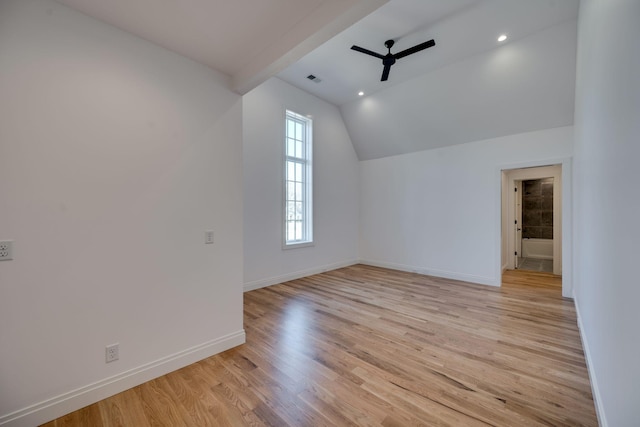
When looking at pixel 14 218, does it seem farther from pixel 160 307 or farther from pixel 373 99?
pixel 373 99

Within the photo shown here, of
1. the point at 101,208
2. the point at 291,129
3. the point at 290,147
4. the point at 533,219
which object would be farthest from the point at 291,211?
the point at 533,219

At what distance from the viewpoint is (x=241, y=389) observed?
6.23 ft

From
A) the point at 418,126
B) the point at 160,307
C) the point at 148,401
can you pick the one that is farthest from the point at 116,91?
the point at 418,126

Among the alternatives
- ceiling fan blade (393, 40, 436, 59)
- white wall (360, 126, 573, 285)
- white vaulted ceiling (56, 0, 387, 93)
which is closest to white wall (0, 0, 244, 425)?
white vaulted ceiling (56, 0, 387, 93)

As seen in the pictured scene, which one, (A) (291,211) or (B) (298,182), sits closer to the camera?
(A) (291,211)

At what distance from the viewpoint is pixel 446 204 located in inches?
200

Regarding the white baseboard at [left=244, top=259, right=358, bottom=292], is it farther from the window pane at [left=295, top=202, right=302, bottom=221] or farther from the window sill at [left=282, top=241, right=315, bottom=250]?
the window pane at [left=295, top=202, right=302, bottom=221]

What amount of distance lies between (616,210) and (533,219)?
7.90m

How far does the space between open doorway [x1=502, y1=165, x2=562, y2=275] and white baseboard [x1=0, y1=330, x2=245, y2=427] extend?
573 cm

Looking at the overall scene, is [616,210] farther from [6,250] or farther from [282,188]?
[282,188]

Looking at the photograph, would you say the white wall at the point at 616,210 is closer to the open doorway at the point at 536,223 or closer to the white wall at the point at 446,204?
the white wall at the point at 446,204

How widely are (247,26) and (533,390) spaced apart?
10.9ft

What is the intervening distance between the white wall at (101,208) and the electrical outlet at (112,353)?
0.14 ft

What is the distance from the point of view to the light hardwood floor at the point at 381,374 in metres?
1.65
